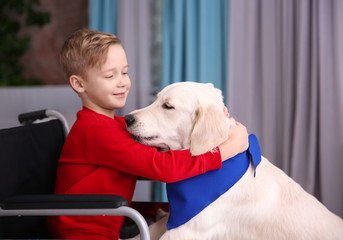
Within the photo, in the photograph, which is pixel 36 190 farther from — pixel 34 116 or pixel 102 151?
pixel 34 116

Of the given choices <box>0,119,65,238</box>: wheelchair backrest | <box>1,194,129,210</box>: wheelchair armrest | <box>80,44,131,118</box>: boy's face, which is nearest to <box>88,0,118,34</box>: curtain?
<box>0,119,65,238</box>: wheelchair backrest

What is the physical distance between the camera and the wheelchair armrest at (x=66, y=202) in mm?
1169

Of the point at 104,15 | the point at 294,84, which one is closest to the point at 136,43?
the point at 104,15

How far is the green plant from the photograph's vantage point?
438 centimetres

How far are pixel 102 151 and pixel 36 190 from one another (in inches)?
15.9

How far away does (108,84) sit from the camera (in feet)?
5.23

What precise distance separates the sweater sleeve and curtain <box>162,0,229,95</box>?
1836mm

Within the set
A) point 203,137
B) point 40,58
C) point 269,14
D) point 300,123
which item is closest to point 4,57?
point 40,58

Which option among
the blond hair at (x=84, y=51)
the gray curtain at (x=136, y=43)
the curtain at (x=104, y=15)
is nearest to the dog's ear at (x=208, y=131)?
the blond hair at (x=84, y=51)

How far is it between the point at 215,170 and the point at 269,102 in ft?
5.75

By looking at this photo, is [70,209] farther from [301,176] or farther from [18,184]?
[301,176]

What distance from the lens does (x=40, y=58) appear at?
495 centimetres

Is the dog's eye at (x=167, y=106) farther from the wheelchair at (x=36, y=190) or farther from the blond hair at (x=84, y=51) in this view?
the wheelchair at (x=36, y=190)

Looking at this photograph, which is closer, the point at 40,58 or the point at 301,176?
the point at 301,176
